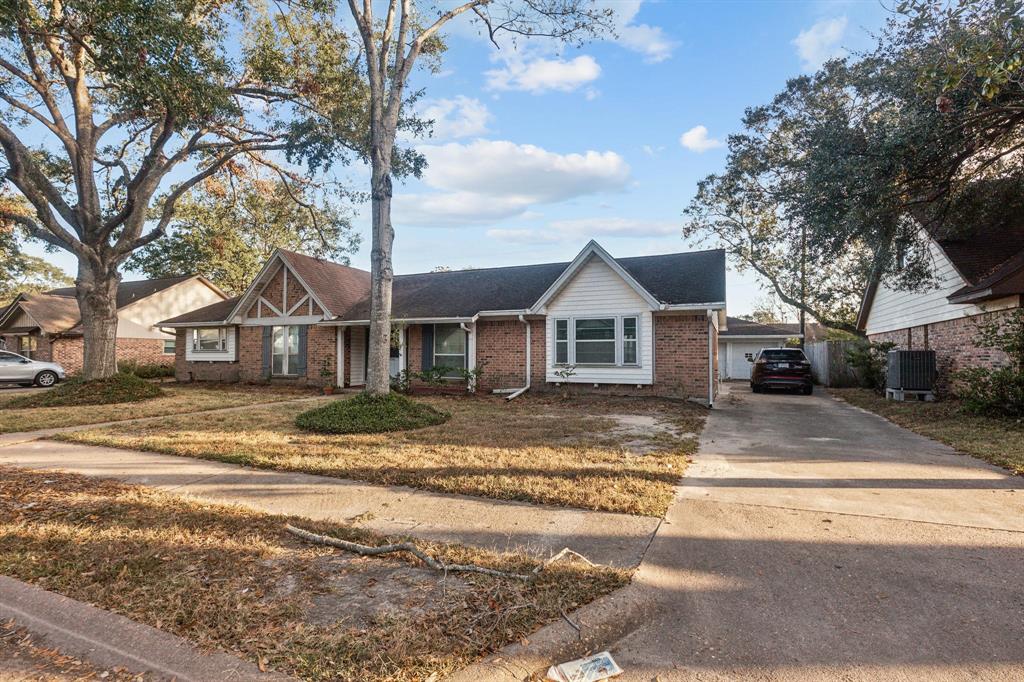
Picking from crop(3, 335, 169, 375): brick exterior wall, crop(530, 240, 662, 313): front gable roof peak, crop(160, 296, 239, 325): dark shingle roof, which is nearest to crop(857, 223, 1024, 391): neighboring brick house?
crop(530, 240, 662, 313): front gable roof peak

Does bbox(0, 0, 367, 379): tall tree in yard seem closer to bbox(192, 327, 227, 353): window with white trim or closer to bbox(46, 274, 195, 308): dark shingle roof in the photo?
bbox(192, 327, 227, 353): window with white trim

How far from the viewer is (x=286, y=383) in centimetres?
1903

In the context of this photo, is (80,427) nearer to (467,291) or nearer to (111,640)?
(111,640)

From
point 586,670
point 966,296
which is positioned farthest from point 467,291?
point 586,670

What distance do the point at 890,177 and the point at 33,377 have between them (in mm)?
30723

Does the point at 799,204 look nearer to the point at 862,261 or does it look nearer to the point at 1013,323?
the point at 1013,323

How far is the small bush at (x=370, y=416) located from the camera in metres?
9.03

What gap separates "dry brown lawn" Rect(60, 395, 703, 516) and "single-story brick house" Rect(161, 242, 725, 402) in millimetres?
2767

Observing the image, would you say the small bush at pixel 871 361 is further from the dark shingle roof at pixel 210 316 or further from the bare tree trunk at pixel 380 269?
the dark shingle roof at pixel 210 316

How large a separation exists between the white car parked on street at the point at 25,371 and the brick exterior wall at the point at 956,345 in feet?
104

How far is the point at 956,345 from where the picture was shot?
12.9 m

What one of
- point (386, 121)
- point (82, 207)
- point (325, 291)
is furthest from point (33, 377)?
point (386, 121)

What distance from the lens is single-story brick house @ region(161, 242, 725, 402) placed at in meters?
13.9

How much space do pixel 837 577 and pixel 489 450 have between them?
14.9 feet
